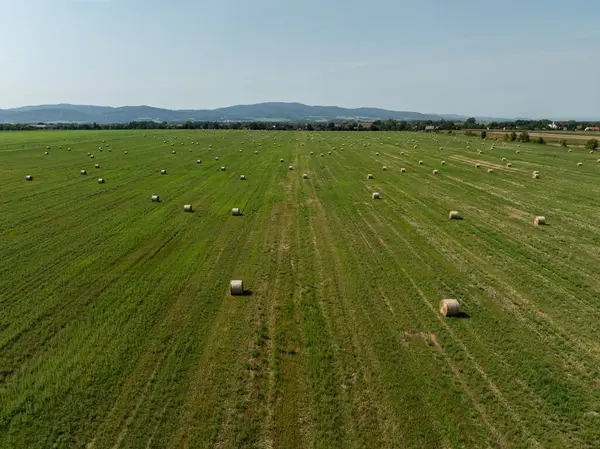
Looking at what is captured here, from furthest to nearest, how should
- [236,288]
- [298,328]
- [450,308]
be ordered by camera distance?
[236,288], [450,308], [298,328]

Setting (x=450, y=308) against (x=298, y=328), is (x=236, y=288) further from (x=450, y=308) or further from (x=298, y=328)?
(x=450, y=308)

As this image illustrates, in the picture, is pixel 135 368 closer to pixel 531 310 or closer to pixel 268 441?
pixel 268 441

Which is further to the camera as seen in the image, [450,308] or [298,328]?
[450,308]

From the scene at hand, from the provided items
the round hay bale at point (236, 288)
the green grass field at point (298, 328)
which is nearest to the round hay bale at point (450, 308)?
the green grass field at point (298, 328)

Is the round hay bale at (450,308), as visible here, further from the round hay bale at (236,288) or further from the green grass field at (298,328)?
the round hay bale at (236,288)

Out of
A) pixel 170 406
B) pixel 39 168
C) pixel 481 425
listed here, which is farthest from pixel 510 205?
pixel 39 168

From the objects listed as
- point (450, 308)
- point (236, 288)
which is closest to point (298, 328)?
point (236, 288)

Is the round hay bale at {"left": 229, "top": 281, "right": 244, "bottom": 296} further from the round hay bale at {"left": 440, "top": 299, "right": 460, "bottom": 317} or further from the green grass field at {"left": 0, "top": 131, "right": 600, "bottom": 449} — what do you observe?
the round hay bale at {"left": 440, "top": 299, "right": 460, "bottom": 317}

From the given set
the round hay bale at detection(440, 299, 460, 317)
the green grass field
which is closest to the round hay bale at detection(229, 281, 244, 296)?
the green grass field

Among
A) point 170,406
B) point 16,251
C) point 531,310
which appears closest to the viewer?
point 170,406
